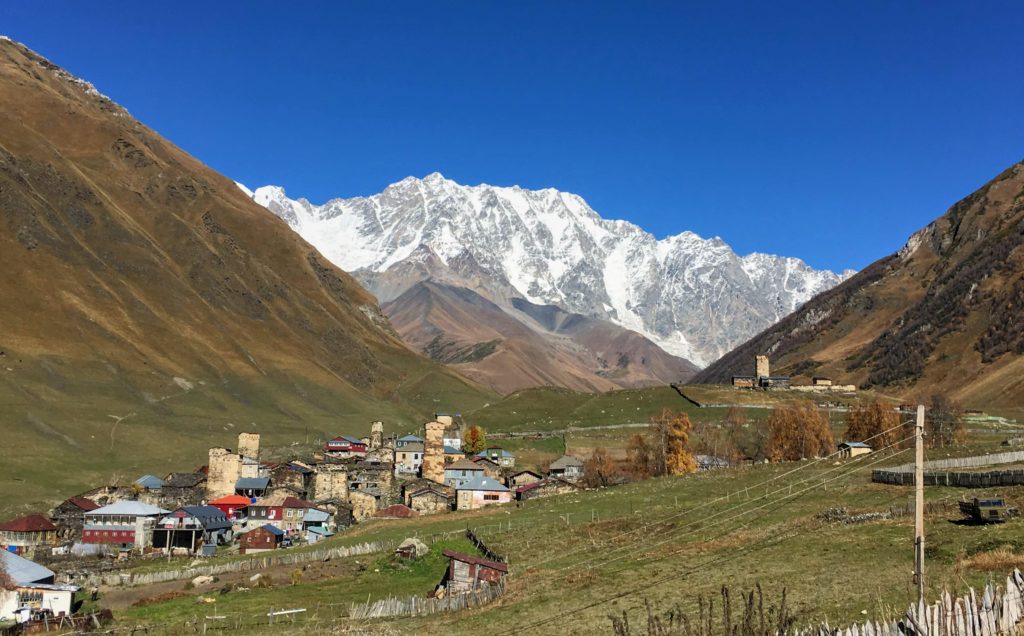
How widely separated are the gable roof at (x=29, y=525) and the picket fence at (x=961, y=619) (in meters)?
103

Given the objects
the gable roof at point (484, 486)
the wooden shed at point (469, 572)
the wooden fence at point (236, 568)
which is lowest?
the wooden fence at point (236, 568)

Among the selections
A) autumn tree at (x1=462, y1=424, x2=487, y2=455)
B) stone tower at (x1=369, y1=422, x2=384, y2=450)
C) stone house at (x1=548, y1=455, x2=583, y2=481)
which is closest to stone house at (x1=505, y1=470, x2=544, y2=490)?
stone house at (x1=548, y1=455, x2=583, y2=481)

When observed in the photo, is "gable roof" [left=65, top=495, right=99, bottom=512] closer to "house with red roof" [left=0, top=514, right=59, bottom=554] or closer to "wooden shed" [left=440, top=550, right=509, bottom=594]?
"house with red roof" [left=0, top=514, right=59, bottom=554]

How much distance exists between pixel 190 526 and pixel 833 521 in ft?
264

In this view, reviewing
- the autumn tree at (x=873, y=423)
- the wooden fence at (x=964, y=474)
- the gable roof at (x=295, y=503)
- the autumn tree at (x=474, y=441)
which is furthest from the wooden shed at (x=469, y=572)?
the autumn tree at (x=474, y=441)

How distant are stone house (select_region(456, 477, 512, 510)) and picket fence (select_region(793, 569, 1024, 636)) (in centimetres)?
9573

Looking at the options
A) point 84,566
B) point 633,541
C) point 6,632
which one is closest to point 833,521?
point 633,541

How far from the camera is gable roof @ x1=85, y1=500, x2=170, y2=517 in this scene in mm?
106562

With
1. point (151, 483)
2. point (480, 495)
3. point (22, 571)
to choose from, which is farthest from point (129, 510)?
point (480, 495)

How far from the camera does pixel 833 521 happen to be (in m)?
54.5

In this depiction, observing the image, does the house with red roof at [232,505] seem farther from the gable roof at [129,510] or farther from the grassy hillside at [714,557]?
the grassy hillside at [714,557]

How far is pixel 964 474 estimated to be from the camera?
6238cm

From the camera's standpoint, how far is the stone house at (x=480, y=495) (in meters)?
119

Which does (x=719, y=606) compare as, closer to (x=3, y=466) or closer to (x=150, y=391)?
(x=3, y=466)
